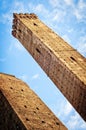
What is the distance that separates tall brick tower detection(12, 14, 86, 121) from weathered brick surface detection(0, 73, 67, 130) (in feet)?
9.10

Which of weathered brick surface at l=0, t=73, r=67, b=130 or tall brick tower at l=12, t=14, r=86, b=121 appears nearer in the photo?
tall brick tower at l=12, t=14, r=86, b=121

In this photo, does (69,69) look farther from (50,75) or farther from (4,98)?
(4,98)

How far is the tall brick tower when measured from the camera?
16.7 m

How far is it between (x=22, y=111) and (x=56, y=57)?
444 cm

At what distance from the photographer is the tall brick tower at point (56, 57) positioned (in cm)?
1666

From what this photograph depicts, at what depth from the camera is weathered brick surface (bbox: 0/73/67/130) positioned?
18.3 meters

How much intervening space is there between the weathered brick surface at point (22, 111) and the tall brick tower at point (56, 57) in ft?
9.10

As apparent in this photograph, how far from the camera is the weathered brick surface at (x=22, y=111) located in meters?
18.3

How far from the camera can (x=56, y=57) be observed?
1838cm

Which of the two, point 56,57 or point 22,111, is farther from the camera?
point 22,111

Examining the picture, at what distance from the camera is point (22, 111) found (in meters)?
19.6

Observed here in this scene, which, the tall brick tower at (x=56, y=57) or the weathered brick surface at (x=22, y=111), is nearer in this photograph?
the tall brick tower at (x=56, y=57)

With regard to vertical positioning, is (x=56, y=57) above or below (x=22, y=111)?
above

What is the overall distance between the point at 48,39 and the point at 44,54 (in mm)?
1458
